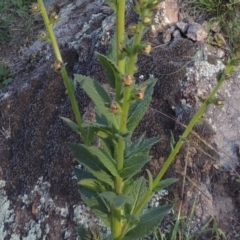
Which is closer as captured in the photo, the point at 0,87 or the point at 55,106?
the point at 55,106

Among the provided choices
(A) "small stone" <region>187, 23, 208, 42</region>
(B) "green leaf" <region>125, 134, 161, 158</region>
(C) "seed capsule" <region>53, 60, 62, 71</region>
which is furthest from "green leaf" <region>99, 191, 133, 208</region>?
(A) "small stone" <region>187, 23, 208, 42</region>

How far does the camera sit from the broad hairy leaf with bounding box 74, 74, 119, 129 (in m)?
1.48

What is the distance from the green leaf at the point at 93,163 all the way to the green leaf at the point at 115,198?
6 cm

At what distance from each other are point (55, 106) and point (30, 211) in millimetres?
556

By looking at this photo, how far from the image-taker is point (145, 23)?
1.22 metres

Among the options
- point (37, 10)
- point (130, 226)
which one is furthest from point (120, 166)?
point (37, 10)

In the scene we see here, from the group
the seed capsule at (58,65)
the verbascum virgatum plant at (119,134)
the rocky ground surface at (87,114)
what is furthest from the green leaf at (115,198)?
the rocky ground surface at (87,114)

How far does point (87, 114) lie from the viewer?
2529mm

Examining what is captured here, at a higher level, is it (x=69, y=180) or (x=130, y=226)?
(x=130, y=226)

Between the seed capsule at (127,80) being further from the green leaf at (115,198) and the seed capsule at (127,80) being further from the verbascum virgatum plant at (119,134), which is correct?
the green leaf at (115,198)

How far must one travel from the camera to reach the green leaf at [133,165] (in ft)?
5.19

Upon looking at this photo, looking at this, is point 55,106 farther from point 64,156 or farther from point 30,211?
point 30,211

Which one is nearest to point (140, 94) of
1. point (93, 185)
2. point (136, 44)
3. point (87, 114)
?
point (136, 44)

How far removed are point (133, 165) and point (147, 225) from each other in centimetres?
28
